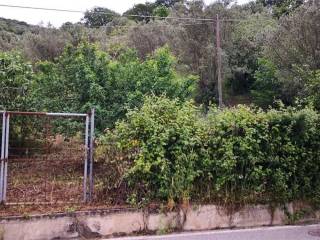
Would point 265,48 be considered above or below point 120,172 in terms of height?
above

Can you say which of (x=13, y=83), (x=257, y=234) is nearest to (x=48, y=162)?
(x=257, y=234)

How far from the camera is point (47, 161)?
7.38 m

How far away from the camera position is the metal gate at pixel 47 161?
21.3ft

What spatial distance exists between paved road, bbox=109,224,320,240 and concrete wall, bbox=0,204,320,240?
209mm

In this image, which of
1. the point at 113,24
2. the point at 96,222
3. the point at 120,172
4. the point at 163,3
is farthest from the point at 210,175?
the point at 163,3

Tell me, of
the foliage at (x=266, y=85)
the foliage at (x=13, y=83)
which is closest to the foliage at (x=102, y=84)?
the foliage at (x=13, y=83)

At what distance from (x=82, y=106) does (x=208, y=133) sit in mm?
4564

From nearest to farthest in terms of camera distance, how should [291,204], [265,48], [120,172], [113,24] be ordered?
1. [120,172]
2. [291,204]
3. [265,48]
4. [113,24]

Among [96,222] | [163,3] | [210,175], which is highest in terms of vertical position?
[163,3]

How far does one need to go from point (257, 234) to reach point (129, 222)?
1.97m

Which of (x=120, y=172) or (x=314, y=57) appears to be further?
(x=314, y=57)

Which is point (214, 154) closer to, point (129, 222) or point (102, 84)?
point (129, 222)

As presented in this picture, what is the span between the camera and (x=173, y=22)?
113 ft

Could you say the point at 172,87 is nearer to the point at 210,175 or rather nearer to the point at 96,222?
the point at 210,175
